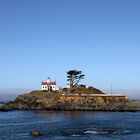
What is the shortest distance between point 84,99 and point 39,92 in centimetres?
2119

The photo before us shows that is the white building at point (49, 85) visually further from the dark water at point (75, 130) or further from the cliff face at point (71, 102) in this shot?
the dark water at point (75, 130)

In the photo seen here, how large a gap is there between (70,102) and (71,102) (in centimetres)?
33

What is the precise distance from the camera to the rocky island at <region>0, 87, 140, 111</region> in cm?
13712

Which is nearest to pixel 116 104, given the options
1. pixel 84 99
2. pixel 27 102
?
pixel 84 99

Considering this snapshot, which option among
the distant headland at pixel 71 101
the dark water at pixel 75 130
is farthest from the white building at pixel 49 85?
the dark water at pixel 75 130

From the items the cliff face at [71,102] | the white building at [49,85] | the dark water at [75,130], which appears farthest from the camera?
the white building at [49,85]

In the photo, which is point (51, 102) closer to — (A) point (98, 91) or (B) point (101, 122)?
(A) point (98, 91)

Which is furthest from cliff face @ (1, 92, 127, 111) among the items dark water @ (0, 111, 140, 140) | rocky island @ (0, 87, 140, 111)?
dark water @ (0, 111, 140, 140)

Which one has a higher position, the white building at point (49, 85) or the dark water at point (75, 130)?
the white building at point (49, 85)

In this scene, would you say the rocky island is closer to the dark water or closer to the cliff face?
the cliff face

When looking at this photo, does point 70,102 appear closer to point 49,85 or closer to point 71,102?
point 71,102

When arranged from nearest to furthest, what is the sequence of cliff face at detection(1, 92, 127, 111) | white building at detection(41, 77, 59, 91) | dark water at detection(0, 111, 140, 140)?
Answer: dark water at detection(0, 111, 140, 140) < cliff face at detection(1, 92, 127, 111) < white building at detection(41, 77, 59, 91)

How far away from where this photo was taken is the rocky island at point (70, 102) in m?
137

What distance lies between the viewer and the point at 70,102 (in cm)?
13900
